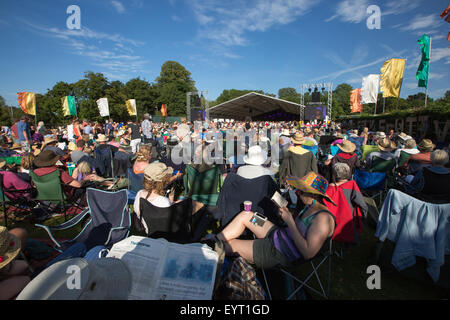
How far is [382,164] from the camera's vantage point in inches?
184

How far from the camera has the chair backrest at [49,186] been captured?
3.54 metres

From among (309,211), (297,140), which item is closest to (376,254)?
(309,211)

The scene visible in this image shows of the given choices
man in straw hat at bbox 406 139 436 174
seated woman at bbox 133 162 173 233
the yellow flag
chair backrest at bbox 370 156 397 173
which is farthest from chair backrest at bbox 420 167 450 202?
the yellow flag

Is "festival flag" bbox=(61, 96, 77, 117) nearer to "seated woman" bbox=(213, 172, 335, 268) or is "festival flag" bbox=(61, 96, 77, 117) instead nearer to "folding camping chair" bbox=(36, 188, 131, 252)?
"folding camping chair" bbox=(36, 188, 131, 252)

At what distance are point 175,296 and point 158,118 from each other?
38.0m

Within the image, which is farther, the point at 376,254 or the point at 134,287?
the point at 376,254

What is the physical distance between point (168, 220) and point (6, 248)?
1.18 metres

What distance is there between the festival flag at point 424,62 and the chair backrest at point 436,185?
12.4 m

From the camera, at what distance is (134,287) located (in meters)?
1.41

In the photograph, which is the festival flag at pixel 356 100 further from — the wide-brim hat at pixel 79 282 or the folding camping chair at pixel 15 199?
the wide-brim hat at pixel 79 282

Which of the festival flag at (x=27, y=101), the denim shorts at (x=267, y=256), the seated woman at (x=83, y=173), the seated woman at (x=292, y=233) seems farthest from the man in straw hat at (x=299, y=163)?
the festival flag at (x=27, y=101)

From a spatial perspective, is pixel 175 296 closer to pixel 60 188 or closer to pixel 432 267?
pixel 432 267

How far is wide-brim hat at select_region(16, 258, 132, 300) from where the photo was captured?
42.6 inches

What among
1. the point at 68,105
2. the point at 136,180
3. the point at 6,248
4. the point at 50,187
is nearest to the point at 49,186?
the point at 50,187
